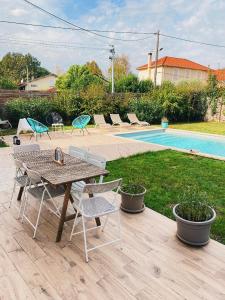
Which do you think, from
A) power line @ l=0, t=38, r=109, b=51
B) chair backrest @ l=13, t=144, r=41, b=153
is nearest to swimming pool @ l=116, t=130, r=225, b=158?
chair backrest @ l=13, t=144, r=41, b=153

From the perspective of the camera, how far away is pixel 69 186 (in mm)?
3055

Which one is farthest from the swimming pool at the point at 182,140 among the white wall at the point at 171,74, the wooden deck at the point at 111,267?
the white wall at the point at 171,74

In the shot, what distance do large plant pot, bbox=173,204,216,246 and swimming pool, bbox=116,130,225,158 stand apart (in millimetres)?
7030

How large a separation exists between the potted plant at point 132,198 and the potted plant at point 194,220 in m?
0.67

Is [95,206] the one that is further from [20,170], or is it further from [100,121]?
[100,121]

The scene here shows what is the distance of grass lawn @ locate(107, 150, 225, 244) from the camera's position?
166 inches

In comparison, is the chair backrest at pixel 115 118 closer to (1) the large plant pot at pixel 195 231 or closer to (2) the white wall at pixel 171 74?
(1) the large plant pot at pixel 195 231

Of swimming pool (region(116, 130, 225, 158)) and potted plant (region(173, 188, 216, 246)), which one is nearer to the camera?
potted plant (region(173, 188, 216, 246))

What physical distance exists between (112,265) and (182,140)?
9619mm

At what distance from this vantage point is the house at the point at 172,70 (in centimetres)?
3812

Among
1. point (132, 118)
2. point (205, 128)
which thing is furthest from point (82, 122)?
point (205, 128)

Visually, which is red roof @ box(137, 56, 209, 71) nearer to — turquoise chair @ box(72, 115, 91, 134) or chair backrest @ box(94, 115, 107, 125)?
chair backrest @ box(94, 115, 107, 125)

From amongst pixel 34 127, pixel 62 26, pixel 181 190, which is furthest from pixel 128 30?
pixel 181 190

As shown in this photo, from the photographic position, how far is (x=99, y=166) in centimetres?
358
